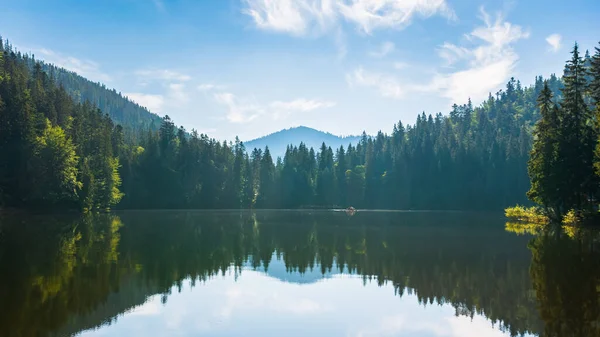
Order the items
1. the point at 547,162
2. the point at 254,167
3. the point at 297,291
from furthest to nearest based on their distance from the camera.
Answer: the point at 254,167, the point at 547,162, the point at 297,291

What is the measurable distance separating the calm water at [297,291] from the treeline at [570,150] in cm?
2279

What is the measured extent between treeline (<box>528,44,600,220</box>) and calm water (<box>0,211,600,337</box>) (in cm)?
2279

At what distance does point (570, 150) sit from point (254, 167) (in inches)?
5197

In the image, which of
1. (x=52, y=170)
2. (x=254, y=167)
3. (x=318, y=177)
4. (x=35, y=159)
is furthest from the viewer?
(x=318, y=177)

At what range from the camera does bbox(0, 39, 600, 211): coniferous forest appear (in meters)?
62.7

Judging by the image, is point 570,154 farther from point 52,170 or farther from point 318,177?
point 318,177

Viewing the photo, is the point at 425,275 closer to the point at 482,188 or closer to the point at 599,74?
the point at 599,74

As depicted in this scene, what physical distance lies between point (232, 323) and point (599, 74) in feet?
190

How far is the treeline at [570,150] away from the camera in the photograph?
5866cm

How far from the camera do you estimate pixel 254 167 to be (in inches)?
7185

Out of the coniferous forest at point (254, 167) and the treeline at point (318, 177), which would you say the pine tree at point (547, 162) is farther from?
the treeline at point (318, 177)

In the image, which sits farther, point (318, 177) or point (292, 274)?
point (318, 177)


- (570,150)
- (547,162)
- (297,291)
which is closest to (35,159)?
(297,291)

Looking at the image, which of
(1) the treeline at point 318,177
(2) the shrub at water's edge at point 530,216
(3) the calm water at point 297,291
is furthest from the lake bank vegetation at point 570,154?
(1) the treeline at point 318,177
